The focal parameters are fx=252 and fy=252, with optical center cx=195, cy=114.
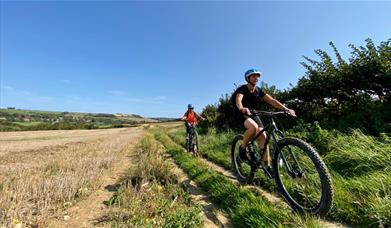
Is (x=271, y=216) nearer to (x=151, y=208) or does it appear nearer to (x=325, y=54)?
(x=151, y=208)

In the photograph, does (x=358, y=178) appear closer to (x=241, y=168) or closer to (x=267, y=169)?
(x=267, y=169)

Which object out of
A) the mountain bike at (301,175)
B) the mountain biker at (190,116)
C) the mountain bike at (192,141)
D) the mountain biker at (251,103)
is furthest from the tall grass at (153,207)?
the mountain biker at (190,116)

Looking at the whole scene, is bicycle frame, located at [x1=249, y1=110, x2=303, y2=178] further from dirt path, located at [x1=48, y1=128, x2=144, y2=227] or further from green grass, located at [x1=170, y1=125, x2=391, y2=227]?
dirt path, located at [x1=48, y1=128, x2=144, y2=227]

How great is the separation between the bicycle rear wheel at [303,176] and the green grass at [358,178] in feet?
0.96

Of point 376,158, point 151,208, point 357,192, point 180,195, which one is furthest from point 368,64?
point 151,208

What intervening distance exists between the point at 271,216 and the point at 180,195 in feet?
5.66

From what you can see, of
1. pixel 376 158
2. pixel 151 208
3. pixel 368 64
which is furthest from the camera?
pixel 368 64

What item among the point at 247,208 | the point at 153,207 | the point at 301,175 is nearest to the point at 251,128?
the point at 301,175

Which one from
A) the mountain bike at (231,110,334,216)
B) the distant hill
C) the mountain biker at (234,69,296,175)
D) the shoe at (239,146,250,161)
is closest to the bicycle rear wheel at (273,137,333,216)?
the mountain bike at (231,110,334,216)

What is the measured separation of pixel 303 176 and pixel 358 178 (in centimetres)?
119

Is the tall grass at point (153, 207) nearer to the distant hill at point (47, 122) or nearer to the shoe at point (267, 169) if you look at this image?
the shoe at point (267, 169)

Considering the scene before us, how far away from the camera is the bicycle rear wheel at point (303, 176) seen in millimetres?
3285

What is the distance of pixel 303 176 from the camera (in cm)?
383

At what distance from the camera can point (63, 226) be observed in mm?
3383
